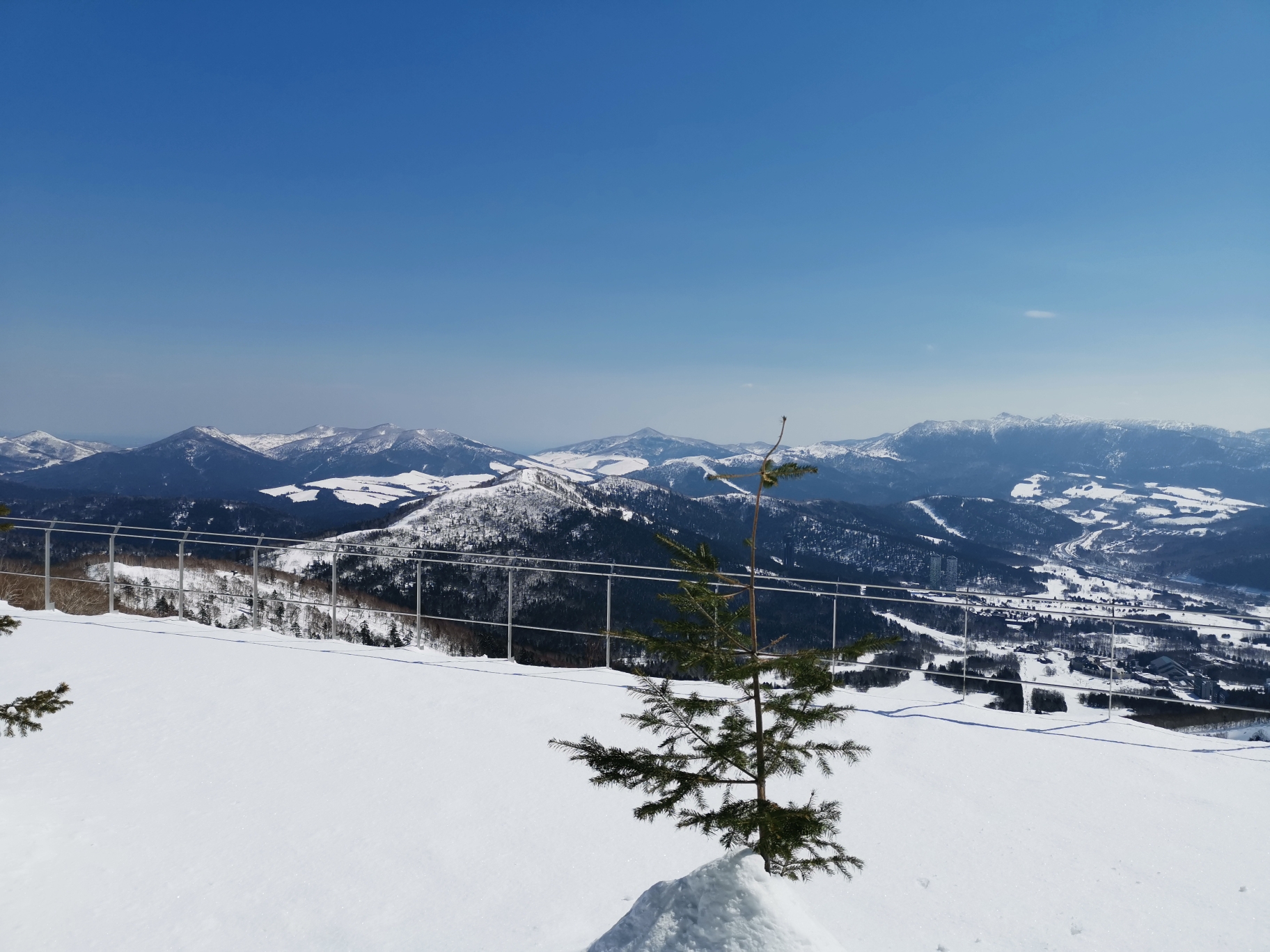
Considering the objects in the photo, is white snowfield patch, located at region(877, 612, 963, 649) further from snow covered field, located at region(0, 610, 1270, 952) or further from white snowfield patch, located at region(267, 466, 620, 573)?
snow covered field, located at region(0, 610, 1270, 952)

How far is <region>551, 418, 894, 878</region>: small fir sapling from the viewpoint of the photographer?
3.11m

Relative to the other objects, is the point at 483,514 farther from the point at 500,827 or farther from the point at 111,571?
the point at 500,827

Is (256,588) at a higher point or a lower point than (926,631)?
higher

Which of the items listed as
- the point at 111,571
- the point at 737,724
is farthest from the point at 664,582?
the point at 111,571

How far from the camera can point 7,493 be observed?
503 ft

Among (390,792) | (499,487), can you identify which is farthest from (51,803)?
(499,487)

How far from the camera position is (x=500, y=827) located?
5.11 metres

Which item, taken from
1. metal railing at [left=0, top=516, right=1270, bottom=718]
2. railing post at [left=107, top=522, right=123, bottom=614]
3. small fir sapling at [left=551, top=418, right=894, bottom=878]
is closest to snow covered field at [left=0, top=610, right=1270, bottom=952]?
metal railing at [left=0, top=516, right=1270, bottom=718]

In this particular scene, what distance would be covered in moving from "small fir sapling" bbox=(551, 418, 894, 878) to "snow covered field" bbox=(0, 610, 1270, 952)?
1334mm

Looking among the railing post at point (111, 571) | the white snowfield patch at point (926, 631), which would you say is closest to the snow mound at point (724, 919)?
the railing post at point (111, 571)

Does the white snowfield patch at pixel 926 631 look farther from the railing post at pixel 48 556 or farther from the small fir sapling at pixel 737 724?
the small fir sapling at pixel 737 724

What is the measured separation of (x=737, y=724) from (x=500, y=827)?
272 cm

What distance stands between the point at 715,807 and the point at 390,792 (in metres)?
2.58

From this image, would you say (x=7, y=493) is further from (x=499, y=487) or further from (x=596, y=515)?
(x=596, y=515)
